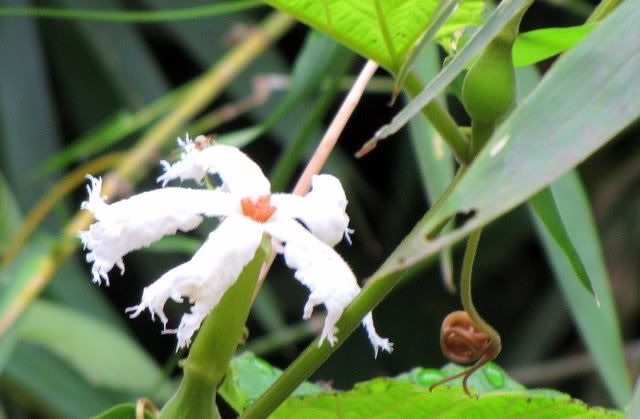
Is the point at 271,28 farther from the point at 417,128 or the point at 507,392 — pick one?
the point at 507,392

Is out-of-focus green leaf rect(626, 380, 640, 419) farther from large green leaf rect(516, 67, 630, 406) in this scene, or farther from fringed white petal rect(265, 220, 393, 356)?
large green leaf rect(516, 67, 630, 406)

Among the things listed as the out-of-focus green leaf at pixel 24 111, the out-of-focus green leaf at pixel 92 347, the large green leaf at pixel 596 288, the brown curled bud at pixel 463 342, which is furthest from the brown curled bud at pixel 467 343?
the out-of-focus green leaf at pixel 24 111

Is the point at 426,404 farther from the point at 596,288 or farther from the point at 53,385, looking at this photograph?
the point at 53,385

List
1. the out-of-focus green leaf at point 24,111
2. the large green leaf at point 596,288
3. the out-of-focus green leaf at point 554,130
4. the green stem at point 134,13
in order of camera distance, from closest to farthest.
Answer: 1. the out-of-focus green leaf at point 554,130
2. the green stem at point 134,13
3. the large green leaf at point 596,288
4. the out-of-focus green leaf at point 24,111

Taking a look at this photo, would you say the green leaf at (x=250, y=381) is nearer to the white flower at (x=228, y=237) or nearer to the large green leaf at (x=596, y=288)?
the white flower at (x=228, y=237)

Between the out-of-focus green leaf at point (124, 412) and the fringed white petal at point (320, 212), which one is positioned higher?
the fringed white petal at point (320, 212)

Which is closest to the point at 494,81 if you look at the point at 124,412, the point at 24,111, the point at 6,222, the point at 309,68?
the point at 124,412

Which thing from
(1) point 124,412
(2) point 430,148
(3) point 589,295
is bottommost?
(3) point 589,295
